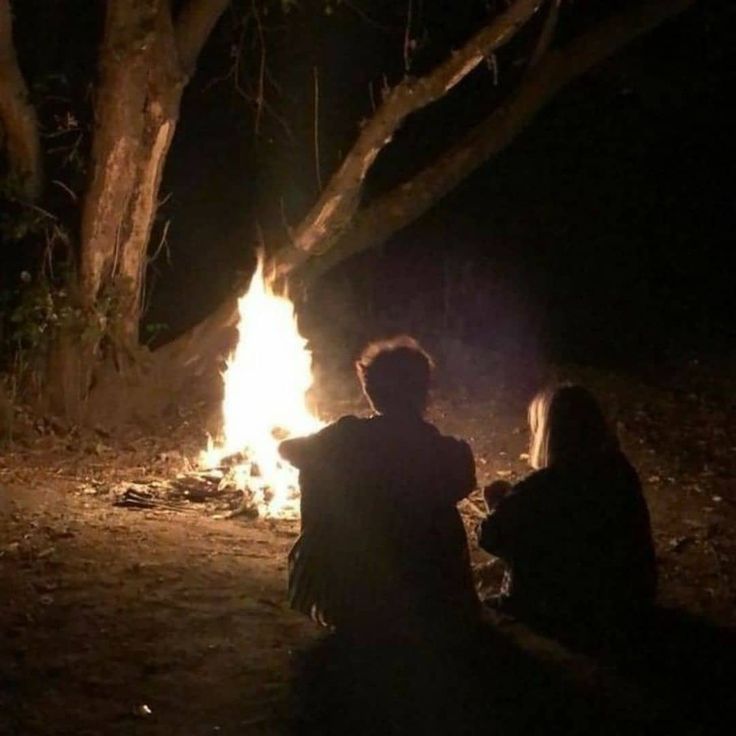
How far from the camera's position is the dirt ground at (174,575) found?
447cm

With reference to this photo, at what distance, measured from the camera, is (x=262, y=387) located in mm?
8703

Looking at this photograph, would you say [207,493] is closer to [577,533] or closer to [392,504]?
[392,504]

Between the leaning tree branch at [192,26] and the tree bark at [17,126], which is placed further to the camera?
the leaning tree branch at [192,26]

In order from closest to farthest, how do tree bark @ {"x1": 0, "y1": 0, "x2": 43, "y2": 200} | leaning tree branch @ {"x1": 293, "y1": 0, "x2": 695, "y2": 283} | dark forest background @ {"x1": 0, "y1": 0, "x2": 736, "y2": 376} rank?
1. tree bark @ {"x1": 0, "y1": 0, "x2": 43, "y2": 200}
2. leaning tree branch @ {"x1": 293, "y1": 0, "x2": 695, "y2": 283}
3. dark forest background @ {"x1": 0, "y1": 0, "x2": 736, "y2": 376}

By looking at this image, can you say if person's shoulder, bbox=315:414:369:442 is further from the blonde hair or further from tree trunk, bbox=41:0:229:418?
tree trunk, bbox=41:0:229:418

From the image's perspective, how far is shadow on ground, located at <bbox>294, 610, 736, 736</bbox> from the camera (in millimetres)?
4438

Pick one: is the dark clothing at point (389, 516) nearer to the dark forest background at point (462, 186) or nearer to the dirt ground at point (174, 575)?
A: the dirt ground at point (174, 575)

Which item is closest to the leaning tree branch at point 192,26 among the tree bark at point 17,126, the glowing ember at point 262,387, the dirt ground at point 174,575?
the tree bark at point 17,126

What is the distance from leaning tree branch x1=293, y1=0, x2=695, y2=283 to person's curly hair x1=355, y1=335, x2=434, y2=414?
521 cm

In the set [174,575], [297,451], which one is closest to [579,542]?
[297,451]

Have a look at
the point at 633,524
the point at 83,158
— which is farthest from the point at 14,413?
the point at 633,524

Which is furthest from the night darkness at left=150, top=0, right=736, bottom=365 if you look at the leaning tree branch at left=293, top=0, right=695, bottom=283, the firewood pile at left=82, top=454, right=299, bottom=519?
the firewood pile at left=82, top=454, right=299, bottom=519

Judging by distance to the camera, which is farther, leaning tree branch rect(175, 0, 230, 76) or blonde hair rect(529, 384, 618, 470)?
leaning tree branch rect(175, 0, 230, 76)

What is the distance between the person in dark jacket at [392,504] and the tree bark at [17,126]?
4.77 meters
